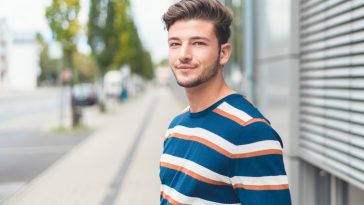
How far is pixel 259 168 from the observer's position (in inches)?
56.1

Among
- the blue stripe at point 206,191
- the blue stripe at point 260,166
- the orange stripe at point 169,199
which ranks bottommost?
the orange stripe at point 169,199

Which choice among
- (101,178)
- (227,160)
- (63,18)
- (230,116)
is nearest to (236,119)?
(230,116)

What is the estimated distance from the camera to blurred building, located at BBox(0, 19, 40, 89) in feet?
316

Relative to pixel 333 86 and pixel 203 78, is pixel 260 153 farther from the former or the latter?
pixel 333 86

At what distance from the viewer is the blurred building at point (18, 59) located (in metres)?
96.4

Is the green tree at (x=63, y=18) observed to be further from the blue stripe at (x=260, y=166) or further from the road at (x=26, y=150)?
the blue stripe at (x=260, y=166)

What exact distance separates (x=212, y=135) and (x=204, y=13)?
0.39 metres

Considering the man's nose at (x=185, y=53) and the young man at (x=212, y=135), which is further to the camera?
the man's nose at (x=185, y=53)

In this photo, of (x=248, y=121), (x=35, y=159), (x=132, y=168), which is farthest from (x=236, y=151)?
(x=35, y=159)

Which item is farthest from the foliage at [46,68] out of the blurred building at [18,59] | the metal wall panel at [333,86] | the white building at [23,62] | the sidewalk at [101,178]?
the metal wall panel at [333,86]

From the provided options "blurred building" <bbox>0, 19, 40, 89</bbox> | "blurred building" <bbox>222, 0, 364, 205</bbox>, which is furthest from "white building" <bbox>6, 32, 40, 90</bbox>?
"blurred building" <bbox>222, 0, 364, 205</bbox>

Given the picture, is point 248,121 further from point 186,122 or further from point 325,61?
point 325,61

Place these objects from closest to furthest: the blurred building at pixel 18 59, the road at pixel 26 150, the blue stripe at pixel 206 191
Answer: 1. the blue stripe at pixel 206 191
2. the road at pixel 26 150
3. the blurred building at pixel 18 59

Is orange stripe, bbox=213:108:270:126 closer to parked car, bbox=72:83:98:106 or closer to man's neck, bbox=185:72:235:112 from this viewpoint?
man's neck, bbox=185:72:235:112
